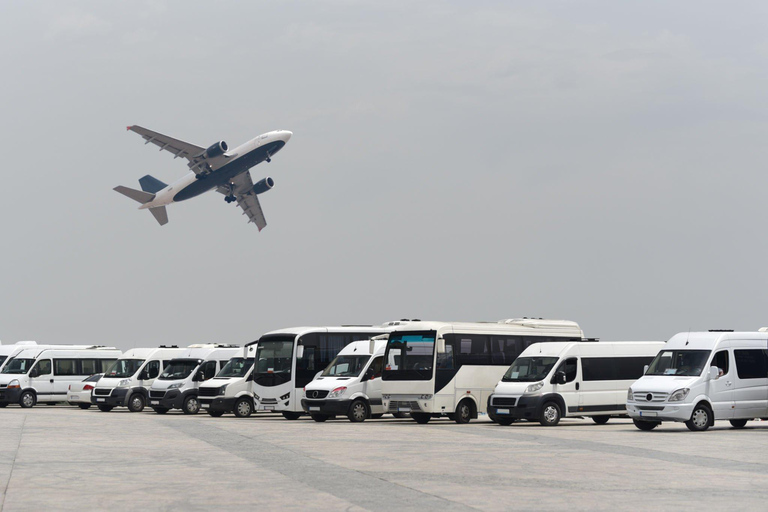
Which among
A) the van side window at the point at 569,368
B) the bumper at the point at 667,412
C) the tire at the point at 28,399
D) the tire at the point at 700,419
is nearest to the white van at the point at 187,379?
the tire at the point at 28,399

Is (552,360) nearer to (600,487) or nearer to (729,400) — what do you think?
(729,400)

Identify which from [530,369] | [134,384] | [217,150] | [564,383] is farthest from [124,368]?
[217,150]

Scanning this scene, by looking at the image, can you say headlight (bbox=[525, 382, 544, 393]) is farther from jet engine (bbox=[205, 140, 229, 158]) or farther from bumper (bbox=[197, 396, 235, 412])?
jet engine (bbox=[205, 140, 229, 158])

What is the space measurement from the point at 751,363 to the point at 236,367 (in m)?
14.4

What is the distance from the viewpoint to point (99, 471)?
41.7ft

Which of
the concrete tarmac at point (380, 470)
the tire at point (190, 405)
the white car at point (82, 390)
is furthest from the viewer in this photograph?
the white car at point (82, 390)

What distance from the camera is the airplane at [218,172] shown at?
51.1 m

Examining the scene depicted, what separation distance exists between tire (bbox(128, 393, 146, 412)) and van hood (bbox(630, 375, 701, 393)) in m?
A: 18.1

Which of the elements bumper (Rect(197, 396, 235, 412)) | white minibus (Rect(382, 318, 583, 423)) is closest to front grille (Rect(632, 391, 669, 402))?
white minibus (Rect(382, 318, 583, 423))

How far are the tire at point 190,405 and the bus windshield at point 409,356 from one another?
870cm

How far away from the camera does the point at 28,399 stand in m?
36.2

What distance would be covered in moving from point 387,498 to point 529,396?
44.2 feet

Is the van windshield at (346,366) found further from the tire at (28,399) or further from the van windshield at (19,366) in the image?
the van windshield at (19,366)

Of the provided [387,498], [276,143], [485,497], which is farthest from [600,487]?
[276,143]
